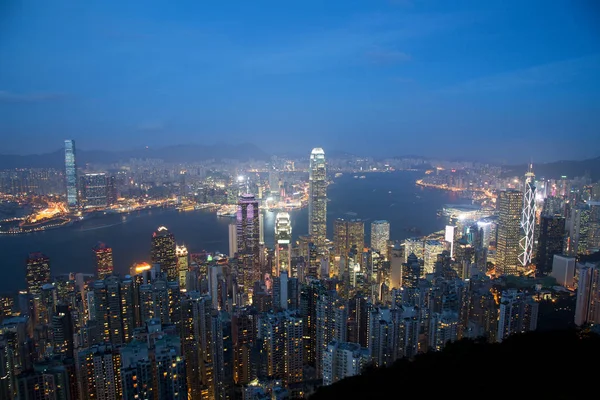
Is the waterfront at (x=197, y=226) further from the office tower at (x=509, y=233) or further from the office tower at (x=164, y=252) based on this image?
the office tower at (x=509, y=233)

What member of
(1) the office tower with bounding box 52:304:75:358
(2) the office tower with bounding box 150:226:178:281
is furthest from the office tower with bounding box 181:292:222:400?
(2) the office tower with bounding box 150:226:178:281

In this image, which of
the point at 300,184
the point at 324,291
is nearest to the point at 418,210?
the point at 300,184

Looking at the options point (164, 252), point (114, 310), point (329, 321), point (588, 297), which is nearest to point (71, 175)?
point (164, 252)

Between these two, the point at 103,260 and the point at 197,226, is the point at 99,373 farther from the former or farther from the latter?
the point at 197,226

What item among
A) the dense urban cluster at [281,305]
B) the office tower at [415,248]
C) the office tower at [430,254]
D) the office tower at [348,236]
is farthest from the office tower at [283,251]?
the office tower at [430,254]

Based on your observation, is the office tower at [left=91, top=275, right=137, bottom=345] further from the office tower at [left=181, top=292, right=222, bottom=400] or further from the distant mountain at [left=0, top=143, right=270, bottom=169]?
the distant mountain at [left=0, top=143, right=270, bottom=169]

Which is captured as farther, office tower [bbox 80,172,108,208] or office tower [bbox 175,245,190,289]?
office tower [bbox 80,172,108,208]

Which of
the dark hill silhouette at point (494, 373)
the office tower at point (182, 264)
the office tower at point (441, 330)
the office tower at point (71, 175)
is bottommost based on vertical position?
the office tower at point (182, 264)
